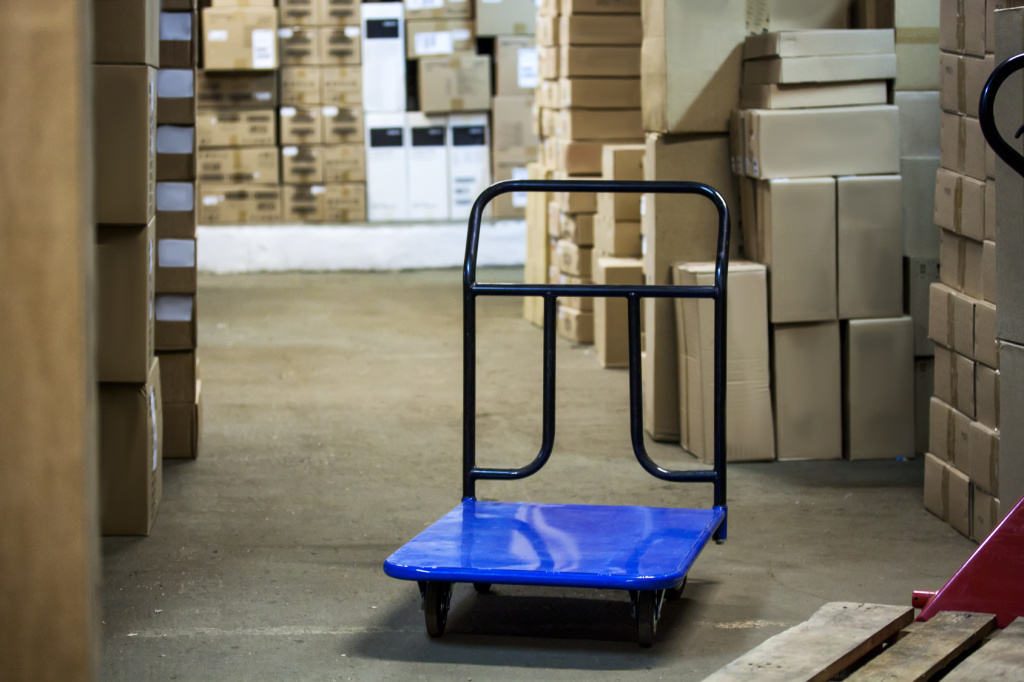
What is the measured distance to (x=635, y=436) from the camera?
11.3 feet

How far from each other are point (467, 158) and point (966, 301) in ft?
24.6

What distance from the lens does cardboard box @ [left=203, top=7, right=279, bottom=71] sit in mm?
10289

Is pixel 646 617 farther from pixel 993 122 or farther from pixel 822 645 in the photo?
pixel 993 122

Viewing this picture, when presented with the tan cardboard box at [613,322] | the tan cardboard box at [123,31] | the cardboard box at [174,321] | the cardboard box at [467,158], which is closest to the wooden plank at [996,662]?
the tan cardboard box at [123,31]

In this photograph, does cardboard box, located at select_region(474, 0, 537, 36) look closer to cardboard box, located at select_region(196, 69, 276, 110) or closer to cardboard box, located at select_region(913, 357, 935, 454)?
cardboard box, located at select_region(196, 69, 276, 110)

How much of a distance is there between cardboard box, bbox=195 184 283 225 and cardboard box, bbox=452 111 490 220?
1.52 m

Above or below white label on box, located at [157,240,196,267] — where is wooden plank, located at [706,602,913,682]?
below

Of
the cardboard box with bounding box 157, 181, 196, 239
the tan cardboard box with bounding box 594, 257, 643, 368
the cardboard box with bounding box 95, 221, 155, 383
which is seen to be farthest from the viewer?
the tan cardboard box with bounding box 594, 257, 643, 368

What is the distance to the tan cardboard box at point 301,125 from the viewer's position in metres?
10.7

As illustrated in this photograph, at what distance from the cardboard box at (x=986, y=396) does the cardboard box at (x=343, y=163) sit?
306 inches

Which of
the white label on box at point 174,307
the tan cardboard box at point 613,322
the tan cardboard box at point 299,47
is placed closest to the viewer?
the white label on box at point 174,307

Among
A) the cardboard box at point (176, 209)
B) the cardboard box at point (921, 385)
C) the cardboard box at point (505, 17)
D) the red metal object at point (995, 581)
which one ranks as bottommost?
the red metal object at point (995, 581)

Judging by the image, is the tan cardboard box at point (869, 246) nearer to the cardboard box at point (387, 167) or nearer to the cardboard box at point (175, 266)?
the cardboard box at point (175, 266)

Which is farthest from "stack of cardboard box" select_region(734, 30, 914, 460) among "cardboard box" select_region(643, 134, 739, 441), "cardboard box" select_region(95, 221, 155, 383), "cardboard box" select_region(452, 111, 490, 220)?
"cardboard box" select_region(452, 111, 490, 220)
